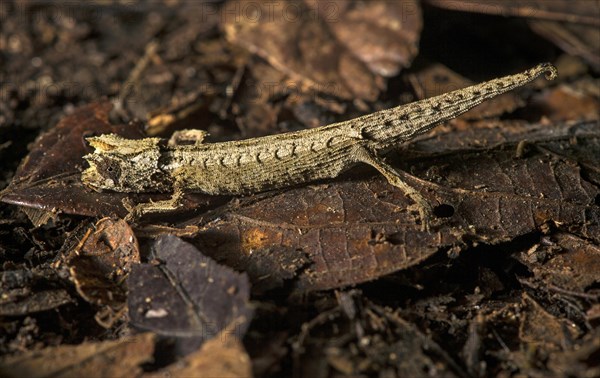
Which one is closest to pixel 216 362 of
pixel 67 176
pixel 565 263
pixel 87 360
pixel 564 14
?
pixel 87 360

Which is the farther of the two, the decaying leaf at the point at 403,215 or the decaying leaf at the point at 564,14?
the decaying leaf at the point at 564,14

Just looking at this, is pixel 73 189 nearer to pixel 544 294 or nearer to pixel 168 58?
pixel 168 58

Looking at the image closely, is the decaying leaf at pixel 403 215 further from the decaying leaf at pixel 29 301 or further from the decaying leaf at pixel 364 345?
the decaying leaf at pixel 29 301

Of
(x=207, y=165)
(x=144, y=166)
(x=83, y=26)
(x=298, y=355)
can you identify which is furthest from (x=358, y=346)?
(x=83, y=26)

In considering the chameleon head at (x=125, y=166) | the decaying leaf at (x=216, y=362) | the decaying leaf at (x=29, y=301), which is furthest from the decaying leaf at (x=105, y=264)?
the decaying leaf at (x=216, y=362)

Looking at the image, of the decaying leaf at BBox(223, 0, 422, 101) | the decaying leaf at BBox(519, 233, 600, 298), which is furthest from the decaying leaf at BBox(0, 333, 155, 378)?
the decaying leaf at BBox(223, 0, 422, 101)

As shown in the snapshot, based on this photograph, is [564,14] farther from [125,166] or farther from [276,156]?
[125,166]
